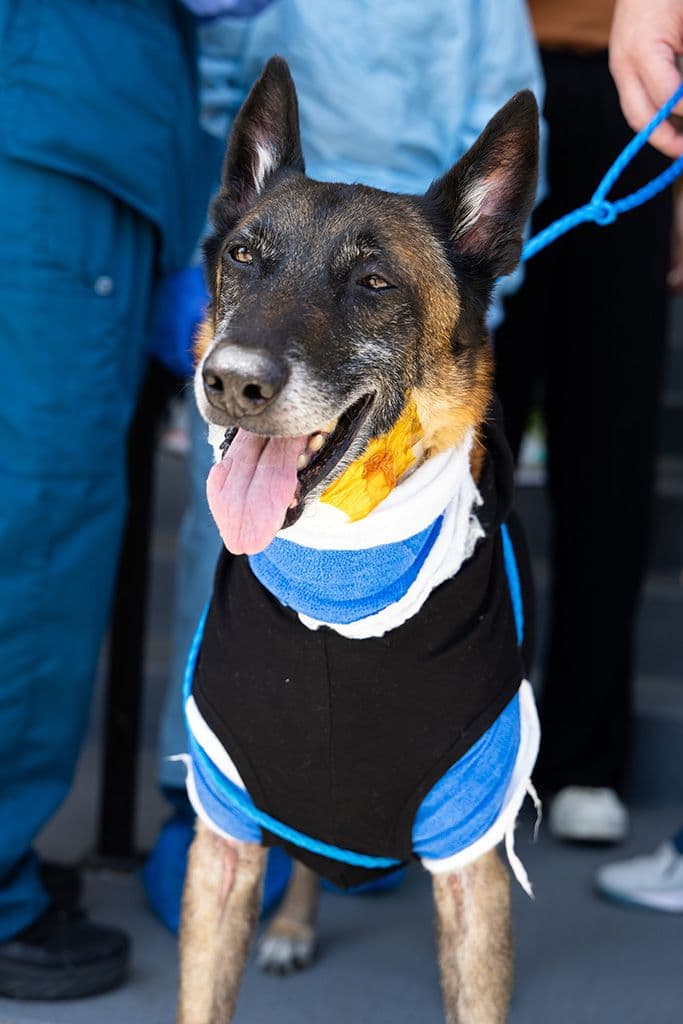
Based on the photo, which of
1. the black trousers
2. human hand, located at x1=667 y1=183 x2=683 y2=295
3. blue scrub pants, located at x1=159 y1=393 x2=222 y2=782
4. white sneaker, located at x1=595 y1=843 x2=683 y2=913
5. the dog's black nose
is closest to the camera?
the dog's black nose

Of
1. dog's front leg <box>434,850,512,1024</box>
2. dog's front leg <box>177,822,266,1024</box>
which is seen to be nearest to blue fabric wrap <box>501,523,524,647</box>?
dog's front leg <box>434,850,512,1024</box>

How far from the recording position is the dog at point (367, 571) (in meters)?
2.08

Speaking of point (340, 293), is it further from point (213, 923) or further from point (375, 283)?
point (213, 923)

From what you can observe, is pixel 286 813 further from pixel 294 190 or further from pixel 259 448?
pixel 294 190

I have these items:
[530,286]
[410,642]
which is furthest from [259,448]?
[530,286]

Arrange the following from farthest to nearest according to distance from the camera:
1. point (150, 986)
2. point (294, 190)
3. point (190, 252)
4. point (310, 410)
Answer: point (190, 252) < point (150, 986) < point (294, 190) < point (310, 410)

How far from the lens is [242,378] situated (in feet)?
6.28

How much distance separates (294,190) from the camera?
7.64 ft

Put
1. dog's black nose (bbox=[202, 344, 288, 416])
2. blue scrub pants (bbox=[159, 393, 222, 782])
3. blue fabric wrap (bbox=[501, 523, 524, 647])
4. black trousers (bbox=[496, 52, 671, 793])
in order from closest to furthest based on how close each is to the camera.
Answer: dog's black nose (bbox=[202, 344, 288, 416]) < blue fabric wrap (bbox=[501, 523, 524, 647]) < blue scrub pants (bbox=[159, 393, 222, 782]) < black trousers (bbox=[496, 52, 671, 793])

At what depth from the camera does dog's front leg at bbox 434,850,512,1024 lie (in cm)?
228

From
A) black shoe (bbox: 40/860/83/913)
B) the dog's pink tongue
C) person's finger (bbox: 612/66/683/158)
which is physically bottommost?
black shoe (bbox: 40/860/83/913)

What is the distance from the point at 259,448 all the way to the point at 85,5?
130cm

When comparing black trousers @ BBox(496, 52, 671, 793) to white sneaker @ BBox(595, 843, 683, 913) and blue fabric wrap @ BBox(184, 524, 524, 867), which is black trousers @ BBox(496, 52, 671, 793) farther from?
blue fabric wrap @ BBox(184, 524, 524, 867)

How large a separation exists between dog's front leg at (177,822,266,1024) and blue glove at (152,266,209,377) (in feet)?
3.98
